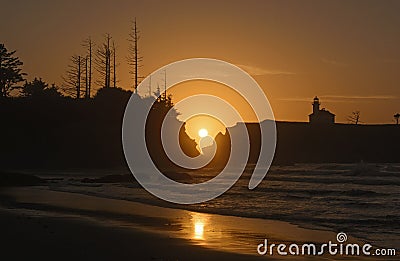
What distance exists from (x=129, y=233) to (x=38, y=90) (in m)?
80.5

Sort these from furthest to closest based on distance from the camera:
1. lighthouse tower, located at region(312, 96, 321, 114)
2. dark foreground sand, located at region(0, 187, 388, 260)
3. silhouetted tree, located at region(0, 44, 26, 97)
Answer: lighthouse tower, located at region(312, 96, 321, 114) < silhouetted tree, located at region(0, 44, 26, 97) < dark foreground sand, located at region(0, 187, 388, 260)

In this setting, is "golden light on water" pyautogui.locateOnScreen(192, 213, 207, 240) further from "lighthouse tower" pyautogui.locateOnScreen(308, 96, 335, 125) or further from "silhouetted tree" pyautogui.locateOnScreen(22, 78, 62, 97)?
"lighthouse tower" pyautogui.locateOnScreen(308, 96, 335, 125)

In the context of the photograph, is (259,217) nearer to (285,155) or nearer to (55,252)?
(55,252)

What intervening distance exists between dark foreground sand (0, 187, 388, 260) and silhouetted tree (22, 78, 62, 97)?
6423 centimetres

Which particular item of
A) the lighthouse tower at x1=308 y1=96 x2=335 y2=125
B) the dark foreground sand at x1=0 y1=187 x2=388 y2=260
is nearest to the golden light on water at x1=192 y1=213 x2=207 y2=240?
the dark foreground sand at x1=0 y1=187 x2=388 y2=260

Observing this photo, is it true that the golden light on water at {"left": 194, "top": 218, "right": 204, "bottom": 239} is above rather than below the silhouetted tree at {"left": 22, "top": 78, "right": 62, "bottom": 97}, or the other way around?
below

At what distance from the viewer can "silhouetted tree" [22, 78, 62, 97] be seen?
292ft

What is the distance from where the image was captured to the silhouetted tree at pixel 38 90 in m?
88.9

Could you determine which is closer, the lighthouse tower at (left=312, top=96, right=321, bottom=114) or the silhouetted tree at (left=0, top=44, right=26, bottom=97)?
the silhouetted tree at (left=0, top=44, right=26, bottom=97)

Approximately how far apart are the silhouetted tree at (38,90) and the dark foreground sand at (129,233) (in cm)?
6423

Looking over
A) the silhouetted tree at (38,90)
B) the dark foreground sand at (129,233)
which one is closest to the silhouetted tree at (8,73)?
the silhouetted tree at (38,90)

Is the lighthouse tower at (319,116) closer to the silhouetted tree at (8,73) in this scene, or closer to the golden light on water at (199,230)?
the silhouetted tree at (8,73)

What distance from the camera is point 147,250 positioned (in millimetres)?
14258

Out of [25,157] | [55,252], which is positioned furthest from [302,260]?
[25,157]
